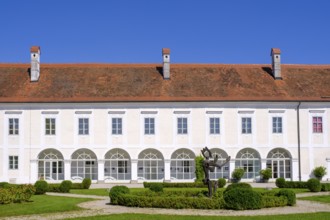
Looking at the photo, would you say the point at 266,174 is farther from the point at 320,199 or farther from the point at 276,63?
the point at 320,199

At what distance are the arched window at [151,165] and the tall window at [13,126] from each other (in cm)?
969

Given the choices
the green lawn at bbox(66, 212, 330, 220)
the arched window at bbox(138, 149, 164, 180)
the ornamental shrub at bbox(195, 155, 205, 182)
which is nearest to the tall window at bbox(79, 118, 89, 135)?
the arched window at bbox(138, 149, 164, 180)

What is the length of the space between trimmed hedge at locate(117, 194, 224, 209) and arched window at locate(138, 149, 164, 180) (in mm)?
19168

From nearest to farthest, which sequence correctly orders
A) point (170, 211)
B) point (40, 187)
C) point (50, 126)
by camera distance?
point (170, 211) < point (40, 187) < point (50, 126)

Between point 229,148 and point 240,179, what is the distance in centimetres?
251

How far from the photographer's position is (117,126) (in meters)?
41.2

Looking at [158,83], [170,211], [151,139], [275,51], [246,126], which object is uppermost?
[275,51]

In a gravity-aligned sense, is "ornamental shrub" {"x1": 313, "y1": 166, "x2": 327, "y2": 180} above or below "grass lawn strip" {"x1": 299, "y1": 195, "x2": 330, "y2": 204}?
above

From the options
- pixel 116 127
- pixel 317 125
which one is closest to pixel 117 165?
pixel 116 127

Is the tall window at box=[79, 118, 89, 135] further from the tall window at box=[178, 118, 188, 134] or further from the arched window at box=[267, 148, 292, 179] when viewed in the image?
the arched window at box=[267, 148, 292, 179]

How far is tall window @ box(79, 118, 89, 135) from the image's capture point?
4109 cm

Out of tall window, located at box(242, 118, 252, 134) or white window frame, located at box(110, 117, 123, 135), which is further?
tall window, located at box(242, 118, 252, 134)

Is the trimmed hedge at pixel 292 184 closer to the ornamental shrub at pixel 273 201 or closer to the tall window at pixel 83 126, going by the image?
the ornamental shrub at pixel 273 201

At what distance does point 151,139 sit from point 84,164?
558 centimetres
